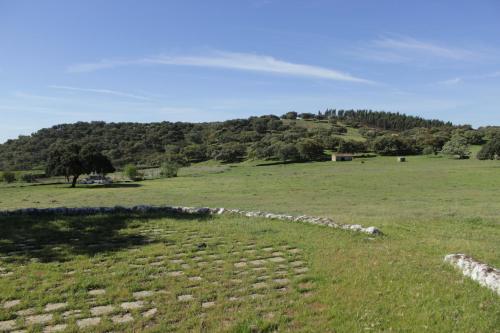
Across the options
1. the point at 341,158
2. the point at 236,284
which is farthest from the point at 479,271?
the point at 341,158

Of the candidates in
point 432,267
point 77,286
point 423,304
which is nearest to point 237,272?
point 77,286

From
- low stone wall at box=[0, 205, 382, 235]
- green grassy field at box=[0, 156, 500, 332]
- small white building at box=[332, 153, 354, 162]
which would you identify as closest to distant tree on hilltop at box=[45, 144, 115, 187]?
low stone wall at box=[0, 205, 382, 235]

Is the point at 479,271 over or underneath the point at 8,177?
over

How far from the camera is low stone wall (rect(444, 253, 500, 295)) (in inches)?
287

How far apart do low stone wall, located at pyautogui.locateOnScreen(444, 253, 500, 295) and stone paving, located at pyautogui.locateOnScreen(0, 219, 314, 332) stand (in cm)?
347

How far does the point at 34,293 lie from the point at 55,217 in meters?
10.2

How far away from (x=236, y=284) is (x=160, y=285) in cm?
160

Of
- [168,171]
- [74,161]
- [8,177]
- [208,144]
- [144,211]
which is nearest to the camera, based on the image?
[144,211]

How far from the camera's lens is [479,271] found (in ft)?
25.6

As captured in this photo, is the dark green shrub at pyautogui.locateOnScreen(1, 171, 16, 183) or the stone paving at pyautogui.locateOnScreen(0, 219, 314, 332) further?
the dark green shrub at pyautogui.locateOnScreen(1, 171, 16, 183)

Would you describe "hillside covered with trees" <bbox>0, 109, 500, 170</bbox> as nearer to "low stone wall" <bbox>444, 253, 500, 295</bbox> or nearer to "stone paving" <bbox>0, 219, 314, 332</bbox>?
"stone paving" <bbox>0, 219, 314, 332</bbox>

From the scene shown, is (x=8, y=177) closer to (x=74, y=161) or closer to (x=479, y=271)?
(x=74, y=161)

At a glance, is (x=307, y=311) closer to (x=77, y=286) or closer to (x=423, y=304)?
(x=423, y=304)

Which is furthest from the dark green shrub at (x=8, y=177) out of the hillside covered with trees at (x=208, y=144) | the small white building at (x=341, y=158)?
the small white building at (x=341, y=158)
